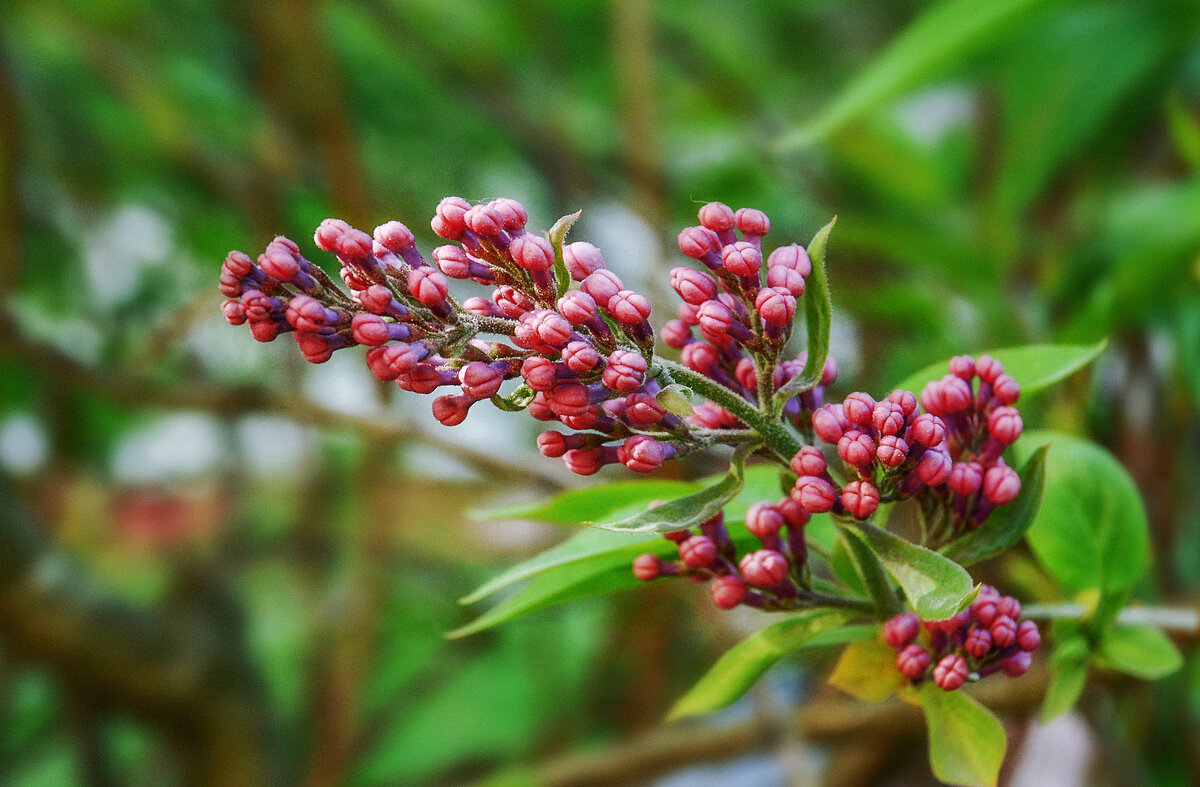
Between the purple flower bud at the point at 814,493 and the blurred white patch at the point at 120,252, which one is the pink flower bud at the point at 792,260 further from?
the blurred white patch at the point at 120,252

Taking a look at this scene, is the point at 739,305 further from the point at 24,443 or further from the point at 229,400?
the point at 24,443

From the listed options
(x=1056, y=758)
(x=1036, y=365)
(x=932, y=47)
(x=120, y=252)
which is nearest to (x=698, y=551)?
(x=1036, y=365)

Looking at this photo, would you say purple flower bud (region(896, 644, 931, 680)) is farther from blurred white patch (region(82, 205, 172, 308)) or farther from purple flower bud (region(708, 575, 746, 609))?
blurred white patch (region(82, 205, 172, 308))

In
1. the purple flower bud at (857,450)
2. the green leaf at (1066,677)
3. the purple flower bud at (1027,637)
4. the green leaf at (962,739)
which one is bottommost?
the green leaf at (962,739)

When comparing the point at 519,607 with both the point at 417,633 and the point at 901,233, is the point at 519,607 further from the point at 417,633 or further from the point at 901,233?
the point at 417,633

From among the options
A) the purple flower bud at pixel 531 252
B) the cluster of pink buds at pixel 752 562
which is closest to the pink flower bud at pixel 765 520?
the cluster of pink buds at pixel 752 562

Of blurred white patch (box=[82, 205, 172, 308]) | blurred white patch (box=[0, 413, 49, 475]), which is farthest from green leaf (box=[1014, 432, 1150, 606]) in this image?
blurred white patch (box=[0, 413, 49, 475])
